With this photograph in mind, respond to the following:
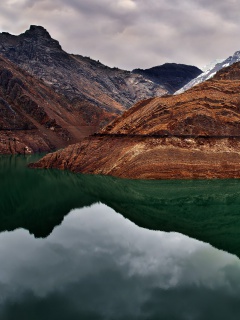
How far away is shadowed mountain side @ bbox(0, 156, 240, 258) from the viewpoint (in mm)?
21797

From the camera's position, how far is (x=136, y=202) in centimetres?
3116

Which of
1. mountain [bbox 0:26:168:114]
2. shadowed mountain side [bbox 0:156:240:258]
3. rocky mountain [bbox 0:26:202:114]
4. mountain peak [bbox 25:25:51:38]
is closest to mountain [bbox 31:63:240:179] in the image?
shadowed mountain side [bbox 0:156:240:258]

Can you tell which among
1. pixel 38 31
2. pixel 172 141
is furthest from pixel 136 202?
pixel 38 31

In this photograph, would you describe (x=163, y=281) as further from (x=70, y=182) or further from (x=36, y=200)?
(x=70, y=182)

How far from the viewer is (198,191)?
3591cm

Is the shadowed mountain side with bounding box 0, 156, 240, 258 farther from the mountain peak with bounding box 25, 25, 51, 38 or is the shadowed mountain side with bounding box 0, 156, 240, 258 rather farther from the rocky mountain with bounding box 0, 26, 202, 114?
the mountain peak with bounding box 25, 25, 51, 38

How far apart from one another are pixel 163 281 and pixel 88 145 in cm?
3905

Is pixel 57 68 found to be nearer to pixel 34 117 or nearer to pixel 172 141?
pixel 34 117

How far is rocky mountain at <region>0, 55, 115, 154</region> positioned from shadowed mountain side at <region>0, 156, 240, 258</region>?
40.1m

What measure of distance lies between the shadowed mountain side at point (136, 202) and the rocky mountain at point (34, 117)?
1579 inches

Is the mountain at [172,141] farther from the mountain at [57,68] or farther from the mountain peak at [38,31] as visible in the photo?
the mountain peak at [38,31]

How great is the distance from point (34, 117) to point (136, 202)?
7816 centimetres

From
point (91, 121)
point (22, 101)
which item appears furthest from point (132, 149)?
point (91, 121)

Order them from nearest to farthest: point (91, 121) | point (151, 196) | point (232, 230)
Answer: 1. point (232, 230)
2. point (151, 196)
3. point (91, 121)
